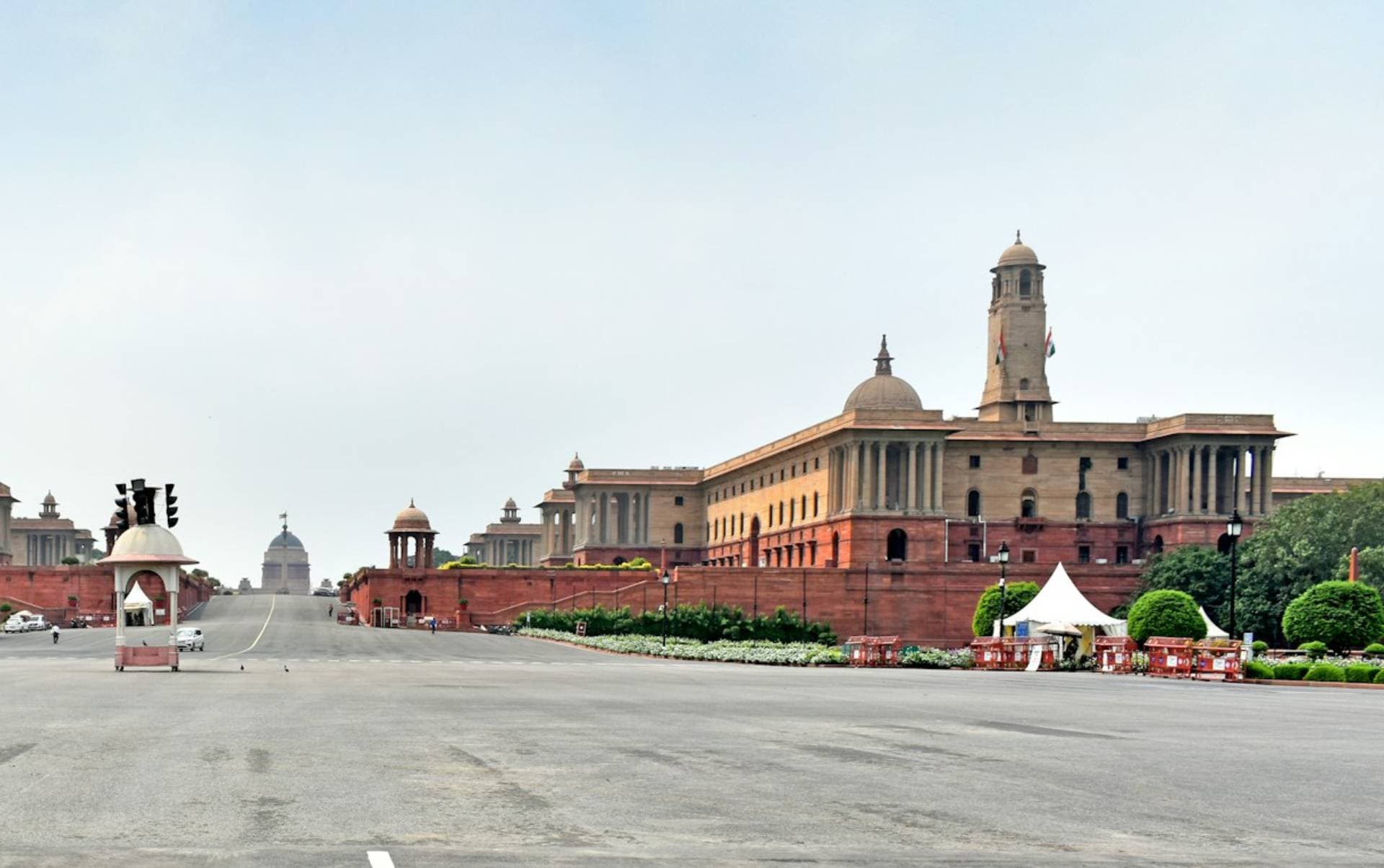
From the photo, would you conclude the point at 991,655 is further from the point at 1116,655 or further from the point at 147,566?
the point at 147,566

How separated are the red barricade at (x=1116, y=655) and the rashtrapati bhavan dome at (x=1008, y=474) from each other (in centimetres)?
5144

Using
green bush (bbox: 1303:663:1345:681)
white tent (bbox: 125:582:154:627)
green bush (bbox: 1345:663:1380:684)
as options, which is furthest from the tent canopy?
white tent (bbox: 125:582:154:627)

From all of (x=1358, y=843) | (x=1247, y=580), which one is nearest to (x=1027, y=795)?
(x=1358, y=843)

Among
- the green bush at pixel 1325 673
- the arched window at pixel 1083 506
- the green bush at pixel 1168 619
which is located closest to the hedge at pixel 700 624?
the green bush at pixel 1168 619

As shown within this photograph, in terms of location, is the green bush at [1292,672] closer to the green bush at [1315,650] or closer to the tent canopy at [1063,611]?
the green bush at [1315,650]

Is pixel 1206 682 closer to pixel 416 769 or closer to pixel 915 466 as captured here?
pixel 416 769

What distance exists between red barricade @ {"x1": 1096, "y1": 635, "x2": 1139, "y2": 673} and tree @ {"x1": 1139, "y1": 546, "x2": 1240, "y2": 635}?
38.0 metres

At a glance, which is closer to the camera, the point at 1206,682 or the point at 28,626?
the point at 1206,682

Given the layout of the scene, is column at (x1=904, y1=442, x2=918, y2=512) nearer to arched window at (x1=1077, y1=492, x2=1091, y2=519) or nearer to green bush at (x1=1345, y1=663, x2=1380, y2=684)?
arched window at (x1=1077, y1=492, x2=1091, y2=519)

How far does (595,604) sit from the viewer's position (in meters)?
110

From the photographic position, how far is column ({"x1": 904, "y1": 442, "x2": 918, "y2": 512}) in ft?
383

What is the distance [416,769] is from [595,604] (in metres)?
92.5

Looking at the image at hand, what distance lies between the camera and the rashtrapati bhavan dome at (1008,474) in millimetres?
116250

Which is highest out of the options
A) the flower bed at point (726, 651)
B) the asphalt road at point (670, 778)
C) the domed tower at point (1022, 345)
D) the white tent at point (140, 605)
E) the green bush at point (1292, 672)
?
the domed tower at point (1022, 345)
